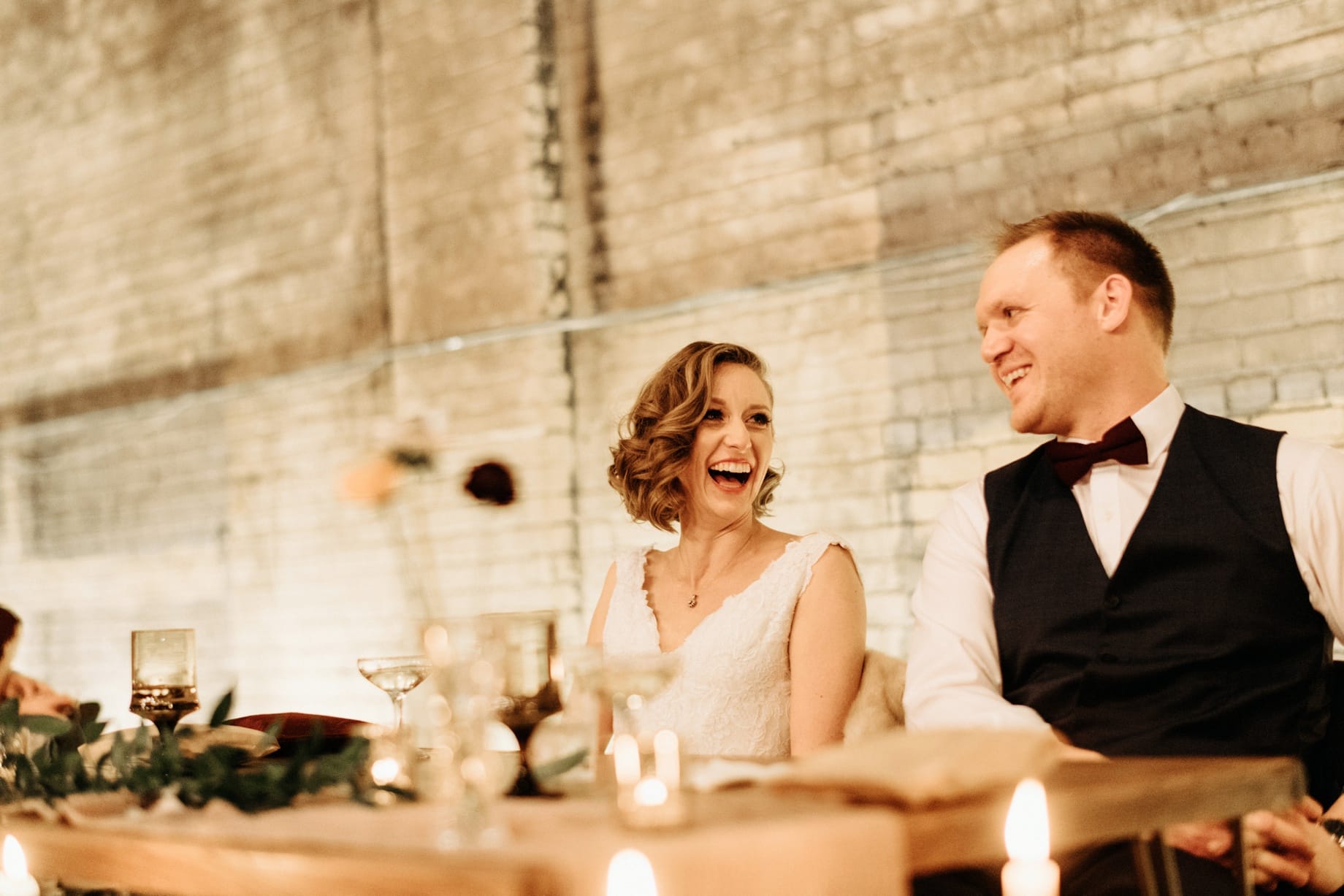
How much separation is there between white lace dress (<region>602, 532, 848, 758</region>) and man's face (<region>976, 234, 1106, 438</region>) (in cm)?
56

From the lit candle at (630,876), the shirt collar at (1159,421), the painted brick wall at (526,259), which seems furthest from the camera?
A: the painted brick wall at (526,259)

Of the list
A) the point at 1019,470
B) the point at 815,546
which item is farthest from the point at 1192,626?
the point at 815,546

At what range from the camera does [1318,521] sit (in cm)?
206

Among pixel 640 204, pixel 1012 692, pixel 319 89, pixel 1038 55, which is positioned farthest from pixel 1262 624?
pixel 319 89

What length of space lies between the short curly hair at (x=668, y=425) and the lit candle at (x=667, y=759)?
1641 millimetres

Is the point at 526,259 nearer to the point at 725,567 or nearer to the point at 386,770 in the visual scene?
the point at 725,567

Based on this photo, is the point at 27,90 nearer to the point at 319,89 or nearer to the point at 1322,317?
the point at 319,89

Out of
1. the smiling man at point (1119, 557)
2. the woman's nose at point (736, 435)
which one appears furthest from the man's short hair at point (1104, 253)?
the woman's nose at point (736, 435)

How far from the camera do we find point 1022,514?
2328mm

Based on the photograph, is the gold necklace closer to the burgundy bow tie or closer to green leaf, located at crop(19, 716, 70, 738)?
the burgundy bow tie

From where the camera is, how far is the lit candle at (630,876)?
1001 millimetres

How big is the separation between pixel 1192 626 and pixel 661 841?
4.28 ft

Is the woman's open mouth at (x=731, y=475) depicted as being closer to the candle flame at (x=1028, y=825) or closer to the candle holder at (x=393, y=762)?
the candle holder at (x=393, y=762)

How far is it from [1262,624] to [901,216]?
2.33 meters
